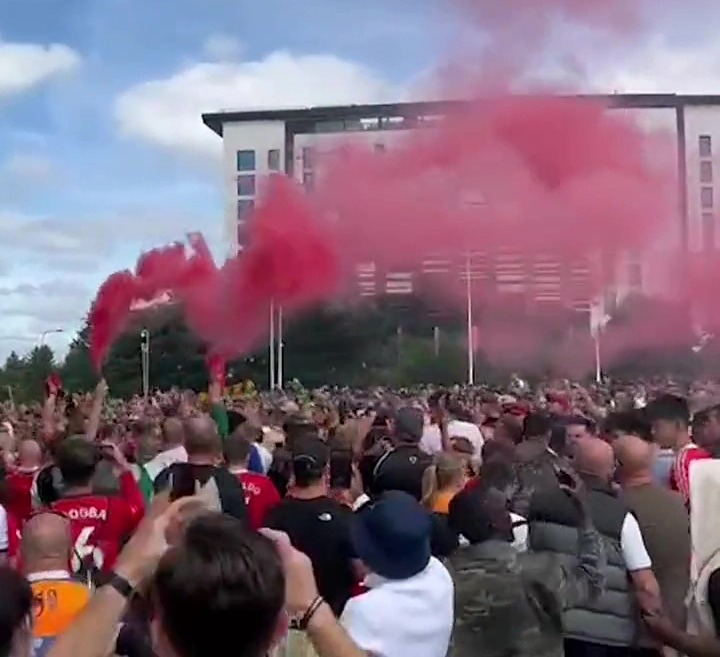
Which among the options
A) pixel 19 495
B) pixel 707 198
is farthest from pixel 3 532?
pixel 707 198

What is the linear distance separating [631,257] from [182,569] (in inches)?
1445

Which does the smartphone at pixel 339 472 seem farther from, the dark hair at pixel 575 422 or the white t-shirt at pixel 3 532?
the dark hair at pixel 575 422

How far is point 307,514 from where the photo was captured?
5863 mm

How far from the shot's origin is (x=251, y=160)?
82062 millimetres

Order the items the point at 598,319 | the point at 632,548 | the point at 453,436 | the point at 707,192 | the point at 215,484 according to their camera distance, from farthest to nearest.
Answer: the point at 707,192 → the point at 598,319 → the point at 453,436 → the point at 215,484 → the point at 632,548

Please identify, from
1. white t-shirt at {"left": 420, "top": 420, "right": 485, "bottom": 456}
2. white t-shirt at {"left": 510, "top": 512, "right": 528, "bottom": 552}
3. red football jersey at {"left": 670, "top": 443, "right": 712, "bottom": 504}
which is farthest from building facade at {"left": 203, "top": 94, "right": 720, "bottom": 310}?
white t-shirt at {"left": 510, "top": 512, "right": 528, "bottom": 552}

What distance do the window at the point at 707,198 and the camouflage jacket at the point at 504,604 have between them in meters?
48.3

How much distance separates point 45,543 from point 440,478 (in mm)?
2429

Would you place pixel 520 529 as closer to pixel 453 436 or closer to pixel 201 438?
pixel 201 438

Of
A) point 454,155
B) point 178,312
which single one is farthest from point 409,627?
point 178,312

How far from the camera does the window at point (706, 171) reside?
6675 centimetres

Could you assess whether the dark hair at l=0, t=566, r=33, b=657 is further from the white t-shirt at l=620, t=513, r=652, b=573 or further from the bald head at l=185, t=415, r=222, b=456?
the bald head at l=185, t=415, r=222, b=456

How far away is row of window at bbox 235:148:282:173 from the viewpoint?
264 ft

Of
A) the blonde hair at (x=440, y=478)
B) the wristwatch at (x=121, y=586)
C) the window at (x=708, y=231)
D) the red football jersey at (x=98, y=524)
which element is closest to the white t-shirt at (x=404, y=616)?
the wristwatch at (x=121, y=586)
